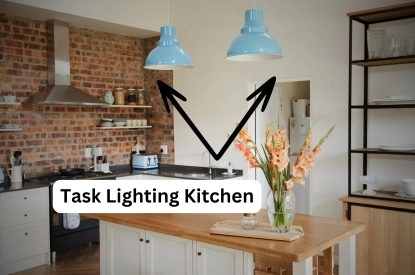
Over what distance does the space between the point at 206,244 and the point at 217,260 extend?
0.41ft

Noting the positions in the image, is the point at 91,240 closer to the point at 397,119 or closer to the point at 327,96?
the point at 327,96

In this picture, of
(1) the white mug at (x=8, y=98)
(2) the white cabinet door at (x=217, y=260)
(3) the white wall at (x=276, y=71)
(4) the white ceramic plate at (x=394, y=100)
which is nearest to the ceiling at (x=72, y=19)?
(3) the white wall at (x=276, y=71)

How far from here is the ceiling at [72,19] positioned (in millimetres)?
4953

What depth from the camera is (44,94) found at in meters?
5.31

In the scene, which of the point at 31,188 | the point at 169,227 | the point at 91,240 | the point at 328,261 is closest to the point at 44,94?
the point at 31,188

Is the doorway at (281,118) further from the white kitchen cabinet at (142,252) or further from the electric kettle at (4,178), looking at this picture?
the electric kettle at (4,178)

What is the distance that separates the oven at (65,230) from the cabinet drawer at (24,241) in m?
0.10

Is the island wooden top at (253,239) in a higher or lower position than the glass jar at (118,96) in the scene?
lower

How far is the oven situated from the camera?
500cm

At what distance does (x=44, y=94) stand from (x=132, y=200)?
251cm

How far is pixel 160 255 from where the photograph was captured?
3242 mm

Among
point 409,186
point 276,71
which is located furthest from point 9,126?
point 409,186

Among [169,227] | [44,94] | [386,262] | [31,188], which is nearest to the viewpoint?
[169,227]

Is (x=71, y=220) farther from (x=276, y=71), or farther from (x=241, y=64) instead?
(x=276, y=71)
